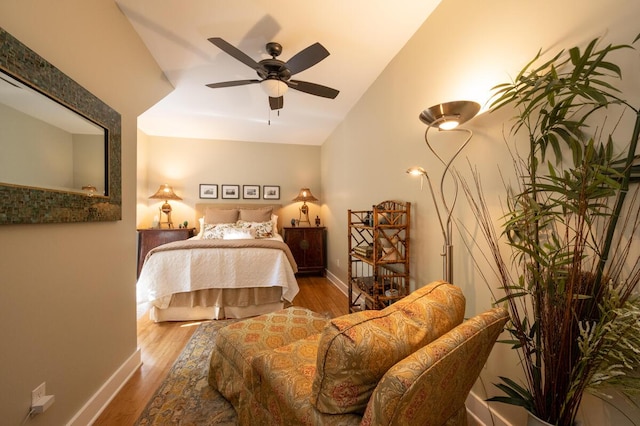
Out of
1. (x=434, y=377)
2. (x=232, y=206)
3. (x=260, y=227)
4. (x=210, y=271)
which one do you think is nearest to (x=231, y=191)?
(x=232, y=206)

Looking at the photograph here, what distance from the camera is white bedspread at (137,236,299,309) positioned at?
8.70ft

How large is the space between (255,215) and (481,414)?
12.9 ft

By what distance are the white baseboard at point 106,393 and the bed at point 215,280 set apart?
759mm

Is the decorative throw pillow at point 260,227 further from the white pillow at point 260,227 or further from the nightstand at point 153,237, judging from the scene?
the nightstand at point 153,237

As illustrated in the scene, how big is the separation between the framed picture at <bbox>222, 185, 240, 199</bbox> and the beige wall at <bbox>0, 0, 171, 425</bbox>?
2.93 m

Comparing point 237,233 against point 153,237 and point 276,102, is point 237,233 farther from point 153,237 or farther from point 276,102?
point 276,102

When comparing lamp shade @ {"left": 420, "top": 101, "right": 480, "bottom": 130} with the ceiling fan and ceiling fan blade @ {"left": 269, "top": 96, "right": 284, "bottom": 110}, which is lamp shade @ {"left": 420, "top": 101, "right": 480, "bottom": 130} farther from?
ceiling fan blade @ {"left": 269, "top": 96, "right": 284, "bottom": 110}

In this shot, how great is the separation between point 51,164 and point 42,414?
1.15 m

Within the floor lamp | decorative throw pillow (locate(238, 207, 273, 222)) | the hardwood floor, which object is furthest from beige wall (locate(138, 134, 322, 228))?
the floor lamp

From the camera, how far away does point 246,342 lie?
1481 millimetres

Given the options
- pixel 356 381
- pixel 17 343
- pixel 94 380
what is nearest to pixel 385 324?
pixel 356 381

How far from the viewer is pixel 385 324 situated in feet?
2.69

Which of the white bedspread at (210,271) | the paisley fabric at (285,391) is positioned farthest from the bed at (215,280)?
the paisley fabric at (285,391)

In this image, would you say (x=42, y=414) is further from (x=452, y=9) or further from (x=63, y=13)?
(x=452, y=9)
